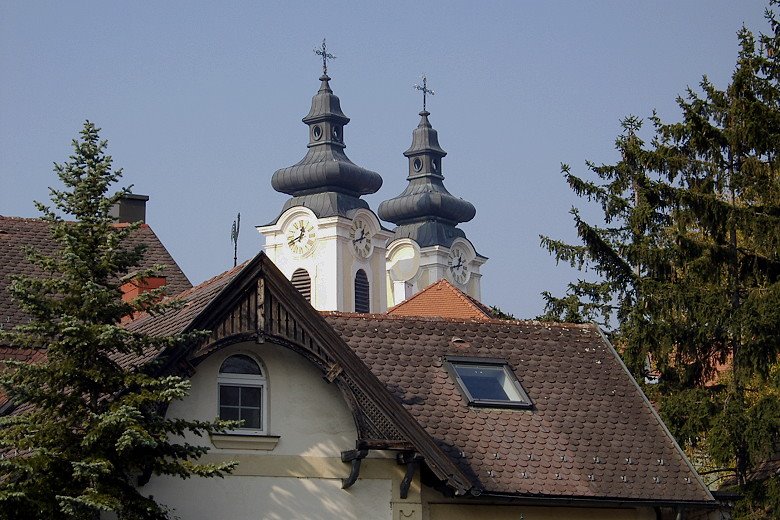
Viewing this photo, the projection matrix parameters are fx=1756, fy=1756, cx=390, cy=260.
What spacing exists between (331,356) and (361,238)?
100105 millimetres

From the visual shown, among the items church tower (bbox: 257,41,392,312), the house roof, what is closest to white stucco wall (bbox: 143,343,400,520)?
the house roof

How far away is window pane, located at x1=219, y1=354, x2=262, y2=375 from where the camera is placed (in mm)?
20984

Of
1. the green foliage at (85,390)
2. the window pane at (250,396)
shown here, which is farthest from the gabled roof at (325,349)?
the green foliage at (85,390)

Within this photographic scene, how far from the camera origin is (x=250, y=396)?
21125 mm

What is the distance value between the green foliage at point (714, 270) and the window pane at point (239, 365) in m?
11.1

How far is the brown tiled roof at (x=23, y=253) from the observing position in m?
25.1

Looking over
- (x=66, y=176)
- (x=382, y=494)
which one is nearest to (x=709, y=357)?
(x=382, y=494)

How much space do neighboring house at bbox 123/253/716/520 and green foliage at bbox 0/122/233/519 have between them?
158cm

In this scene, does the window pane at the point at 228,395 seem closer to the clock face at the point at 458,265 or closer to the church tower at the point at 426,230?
the church tower at the point at 426,230

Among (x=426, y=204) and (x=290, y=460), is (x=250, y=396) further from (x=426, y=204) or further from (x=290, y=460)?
(x=426, y=204)

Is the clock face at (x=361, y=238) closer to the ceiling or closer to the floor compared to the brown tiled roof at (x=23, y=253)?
closer to the ceiling

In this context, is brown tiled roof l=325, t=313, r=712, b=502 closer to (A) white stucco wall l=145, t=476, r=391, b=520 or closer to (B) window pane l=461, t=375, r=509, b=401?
(B) window pane l=461, t=375, r=509, b=401

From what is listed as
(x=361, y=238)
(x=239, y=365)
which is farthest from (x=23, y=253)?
(x=361, y=238)

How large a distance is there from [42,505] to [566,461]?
25.4 feet
